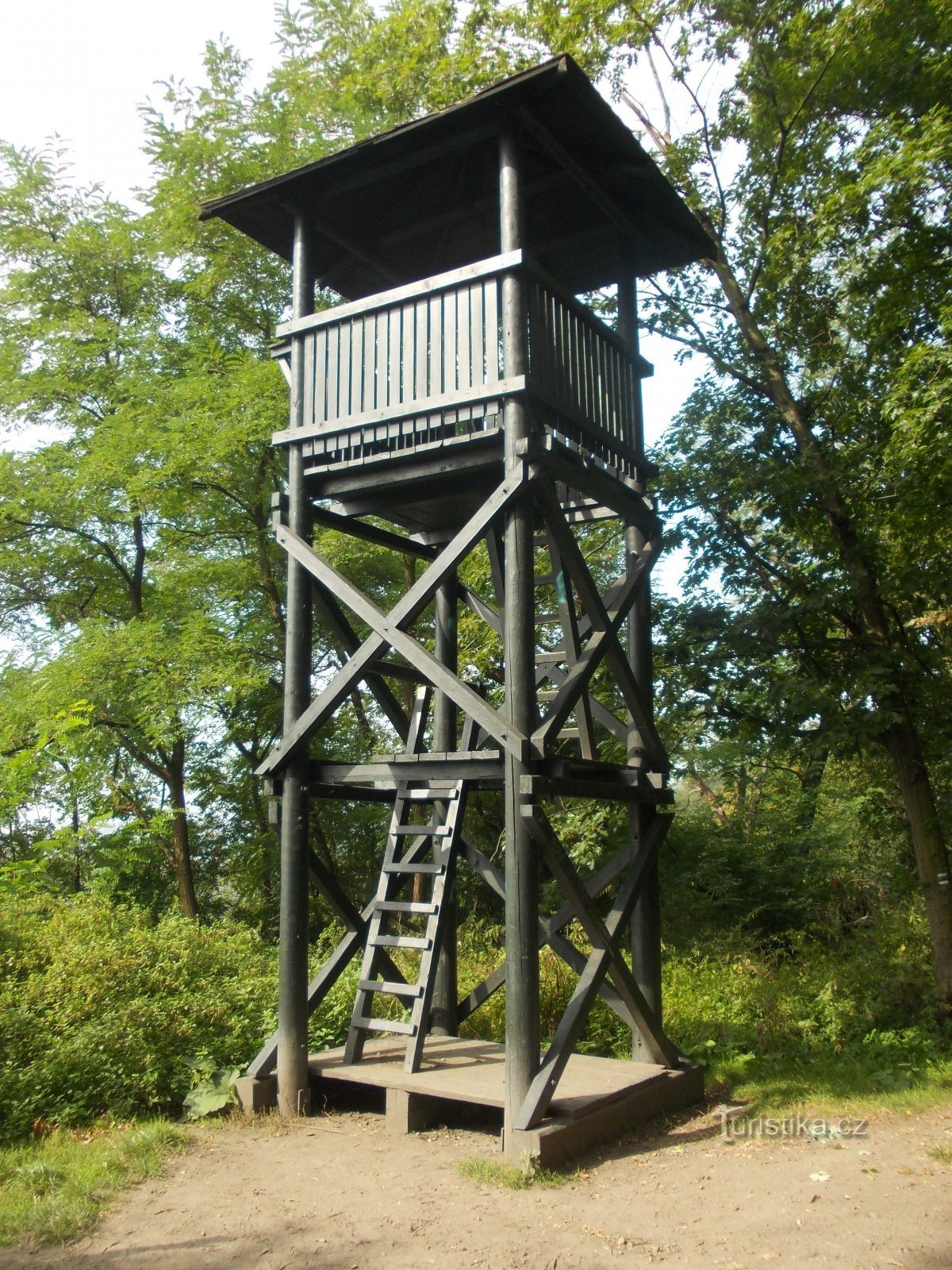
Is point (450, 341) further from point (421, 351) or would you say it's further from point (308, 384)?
point (308, 384)

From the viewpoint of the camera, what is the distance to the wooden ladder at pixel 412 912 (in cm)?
670

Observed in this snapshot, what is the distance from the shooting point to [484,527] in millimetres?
6395

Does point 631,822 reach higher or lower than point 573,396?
lower

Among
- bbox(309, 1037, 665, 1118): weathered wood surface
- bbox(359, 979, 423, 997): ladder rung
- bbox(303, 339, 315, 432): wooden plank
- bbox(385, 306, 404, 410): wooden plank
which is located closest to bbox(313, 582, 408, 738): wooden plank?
bbox(303, 339, 315, 432): wooden plank

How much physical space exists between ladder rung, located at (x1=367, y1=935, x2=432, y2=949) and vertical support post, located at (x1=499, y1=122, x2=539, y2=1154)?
960 mm

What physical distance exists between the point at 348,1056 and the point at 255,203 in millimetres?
6526

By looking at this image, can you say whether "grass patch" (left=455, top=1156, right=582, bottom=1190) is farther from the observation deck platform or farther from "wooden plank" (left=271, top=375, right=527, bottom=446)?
"wooden plank" (left=271, top=375, right=527, bottom=446)

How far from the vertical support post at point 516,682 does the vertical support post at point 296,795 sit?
1.81 meters

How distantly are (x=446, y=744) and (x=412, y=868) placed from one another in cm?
155

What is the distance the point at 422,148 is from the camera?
7.11 meters

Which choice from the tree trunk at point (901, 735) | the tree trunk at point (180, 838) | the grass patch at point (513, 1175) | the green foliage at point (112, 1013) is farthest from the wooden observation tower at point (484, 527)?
the tree trunk at point (180, 838)

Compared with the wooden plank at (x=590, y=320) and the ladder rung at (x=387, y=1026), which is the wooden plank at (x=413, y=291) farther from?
the ladder rung at (x=387, y=1026)

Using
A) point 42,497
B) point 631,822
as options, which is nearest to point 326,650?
point 42,497

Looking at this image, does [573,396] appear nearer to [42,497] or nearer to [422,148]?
[422,148]
